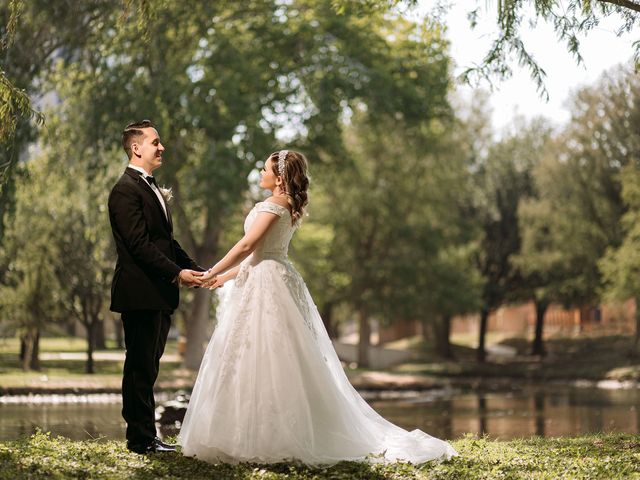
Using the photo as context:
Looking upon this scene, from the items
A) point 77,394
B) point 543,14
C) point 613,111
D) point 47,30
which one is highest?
point 613,111

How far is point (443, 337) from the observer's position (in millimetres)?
50125

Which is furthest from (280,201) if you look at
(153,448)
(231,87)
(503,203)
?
(503,203)

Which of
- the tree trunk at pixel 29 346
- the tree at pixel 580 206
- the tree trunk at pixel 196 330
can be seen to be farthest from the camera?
the tree at pixel 580 206

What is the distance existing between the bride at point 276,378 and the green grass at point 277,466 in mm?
181

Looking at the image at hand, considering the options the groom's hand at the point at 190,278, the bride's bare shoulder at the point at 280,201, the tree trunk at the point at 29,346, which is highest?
the bride's bare shoulder at the point at 280,201

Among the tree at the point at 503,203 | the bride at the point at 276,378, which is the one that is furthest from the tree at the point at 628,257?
the bride at the point at 276,378

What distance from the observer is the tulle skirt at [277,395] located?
309 inches

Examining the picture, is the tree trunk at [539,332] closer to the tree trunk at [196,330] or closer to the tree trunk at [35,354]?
the tree trunk at [196,330]

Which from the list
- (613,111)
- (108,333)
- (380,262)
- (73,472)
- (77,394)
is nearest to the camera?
(73,472)

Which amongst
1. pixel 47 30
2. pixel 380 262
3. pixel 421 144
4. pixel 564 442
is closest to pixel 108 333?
pixel 380 262

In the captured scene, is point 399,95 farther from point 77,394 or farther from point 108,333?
point 108,333

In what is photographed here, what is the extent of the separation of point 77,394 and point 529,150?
94.0 ft

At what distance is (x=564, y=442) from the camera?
10.9m

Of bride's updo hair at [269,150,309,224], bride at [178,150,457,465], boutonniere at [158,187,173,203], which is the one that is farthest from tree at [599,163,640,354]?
boutonniere at [158,187,173,203]
